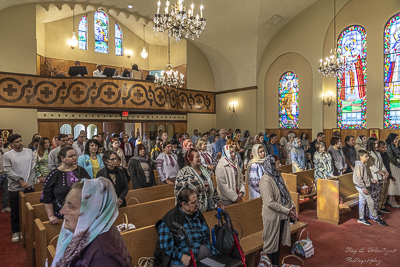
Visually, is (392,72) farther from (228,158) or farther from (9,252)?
(9,252)

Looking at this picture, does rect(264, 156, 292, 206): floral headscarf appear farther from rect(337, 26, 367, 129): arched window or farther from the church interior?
rect(337, 26, 367, 129): arched window

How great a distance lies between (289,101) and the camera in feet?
41.5

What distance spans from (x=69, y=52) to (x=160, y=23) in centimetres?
876

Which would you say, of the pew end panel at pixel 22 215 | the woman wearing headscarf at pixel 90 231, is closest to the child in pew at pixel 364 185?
the woman wearing headscarf at pixel 90 231

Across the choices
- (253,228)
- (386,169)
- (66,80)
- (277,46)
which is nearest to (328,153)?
(386,169)

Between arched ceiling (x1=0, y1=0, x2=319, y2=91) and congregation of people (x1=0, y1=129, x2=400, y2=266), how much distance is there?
6.88m

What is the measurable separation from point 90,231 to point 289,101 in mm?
12527

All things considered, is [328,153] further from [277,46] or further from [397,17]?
[277,46]

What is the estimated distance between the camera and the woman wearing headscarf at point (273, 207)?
3.01 metres

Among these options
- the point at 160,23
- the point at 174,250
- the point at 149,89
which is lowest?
the point at 174,250

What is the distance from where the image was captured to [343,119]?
11000 mm

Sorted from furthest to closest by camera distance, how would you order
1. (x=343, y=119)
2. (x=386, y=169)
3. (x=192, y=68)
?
(x=192, y=68), (x=343, y=119), (x=386, y=169)

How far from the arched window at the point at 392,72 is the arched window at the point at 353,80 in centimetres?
70

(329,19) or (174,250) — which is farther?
(329,19)
